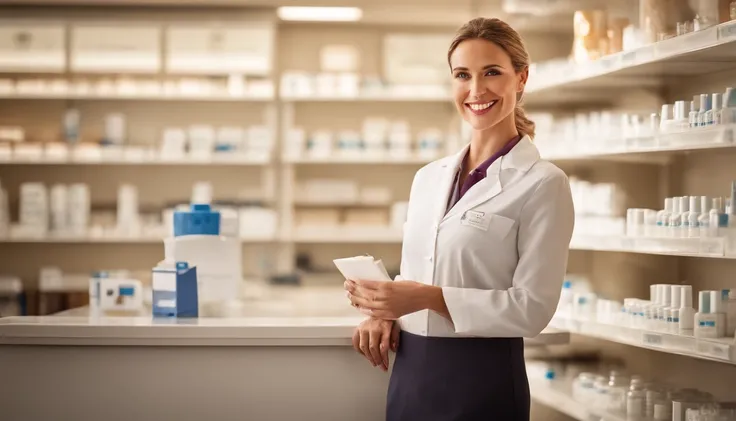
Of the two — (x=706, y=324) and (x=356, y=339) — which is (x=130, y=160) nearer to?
(x=356, y=339)

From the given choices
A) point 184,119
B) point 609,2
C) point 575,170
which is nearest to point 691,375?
point 575,170

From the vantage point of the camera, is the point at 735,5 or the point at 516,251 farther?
the point at 735,5

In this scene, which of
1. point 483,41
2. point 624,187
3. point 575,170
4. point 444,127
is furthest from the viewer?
point 444,127

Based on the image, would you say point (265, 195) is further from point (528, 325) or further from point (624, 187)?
point (528, 325)

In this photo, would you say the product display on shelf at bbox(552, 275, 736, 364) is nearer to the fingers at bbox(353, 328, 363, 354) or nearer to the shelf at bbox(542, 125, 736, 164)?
the shelf at bbox(542, 125, 736, 164)

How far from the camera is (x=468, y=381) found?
6.31ft

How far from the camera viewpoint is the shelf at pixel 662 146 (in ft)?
8.64

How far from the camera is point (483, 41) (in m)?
1.98

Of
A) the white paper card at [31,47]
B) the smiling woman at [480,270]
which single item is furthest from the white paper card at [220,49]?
the smiling woman at [480,270]

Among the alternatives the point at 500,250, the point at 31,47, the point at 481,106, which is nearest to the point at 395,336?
the point at 500,250

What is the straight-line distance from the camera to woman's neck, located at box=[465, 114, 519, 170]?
2064 millimetres

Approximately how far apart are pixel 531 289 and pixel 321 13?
4251mm

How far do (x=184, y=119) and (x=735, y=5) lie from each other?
13.8 ft

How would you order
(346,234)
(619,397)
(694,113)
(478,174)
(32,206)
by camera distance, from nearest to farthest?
(478,174)
(694,113)
(619,397)
(32,206)
(346,234)
